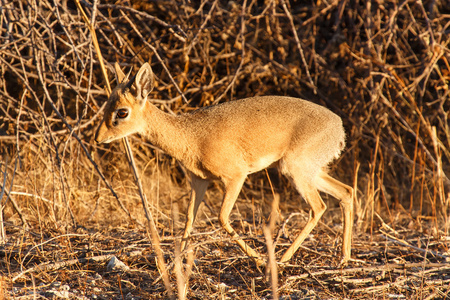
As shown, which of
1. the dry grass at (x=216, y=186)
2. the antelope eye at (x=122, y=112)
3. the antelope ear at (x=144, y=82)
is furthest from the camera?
the antelope eye at (x=122, y=112)

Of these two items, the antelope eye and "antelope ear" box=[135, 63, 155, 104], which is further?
the antelope eye

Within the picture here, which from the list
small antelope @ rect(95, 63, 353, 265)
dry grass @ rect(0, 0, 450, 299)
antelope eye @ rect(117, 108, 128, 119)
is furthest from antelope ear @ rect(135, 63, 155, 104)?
dry grass @ rect(0, 0, 450, 299)

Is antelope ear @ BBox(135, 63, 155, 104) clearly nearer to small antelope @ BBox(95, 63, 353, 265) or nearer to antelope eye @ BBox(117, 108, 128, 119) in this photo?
small antelope @ BBox(95, 63, 353, 265)

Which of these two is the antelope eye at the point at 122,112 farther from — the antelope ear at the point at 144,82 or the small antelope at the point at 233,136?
the antelope ear at the point at 144,82

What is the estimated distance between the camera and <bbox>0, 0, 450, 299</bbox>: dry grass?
175 inches

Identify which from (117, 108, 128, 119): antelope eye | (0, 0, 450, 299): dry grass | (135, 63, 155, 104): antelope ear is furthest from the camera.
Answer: (117, 108, 128, 119): antelope eye

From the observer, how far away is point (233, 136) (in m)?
5.03

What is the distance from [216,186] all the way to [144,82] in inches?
147

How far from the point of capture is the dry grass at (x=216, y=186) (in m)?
4.45

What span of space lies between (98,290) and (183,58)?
4249 millimetres

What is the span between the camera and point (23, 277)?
405cm

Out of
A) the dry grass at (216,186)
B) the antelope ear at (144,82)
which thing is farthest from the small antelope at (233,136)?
the dry grass at (216,186)

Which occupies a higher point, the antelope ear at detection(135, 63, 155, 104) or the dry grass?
the antelope ear at detection(135, 63, 155, 104)

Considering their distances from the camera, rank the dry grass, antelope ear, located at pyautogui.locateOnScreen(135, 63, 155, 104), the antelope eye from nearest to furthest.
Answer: the dry grass, antelope ear, located at pyautogui.locateOnScreen(135, 63, 155, 104), the antelope eye
